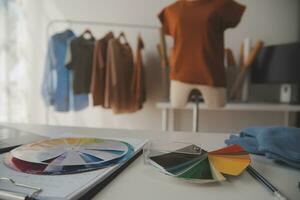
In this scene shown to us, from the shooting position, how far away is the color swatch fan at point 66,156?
0.90 ft

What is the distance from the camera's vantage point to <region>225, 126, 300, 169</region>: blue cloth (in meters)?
0.34

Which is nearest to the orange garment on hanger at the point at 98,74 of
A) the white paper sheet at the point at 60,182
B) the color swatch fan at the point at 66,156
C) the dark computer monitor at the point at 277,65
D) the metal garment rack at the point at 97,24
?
the metal garment rack at the point at 97,24

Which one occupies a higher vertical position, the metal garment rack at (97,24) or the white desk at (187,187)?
the metal garment rack at (97,24)

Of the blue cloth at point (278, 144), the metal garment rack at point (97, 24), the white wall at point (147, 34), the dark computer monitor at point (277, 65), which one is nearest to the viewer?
the blue cloth at point (278, 144)

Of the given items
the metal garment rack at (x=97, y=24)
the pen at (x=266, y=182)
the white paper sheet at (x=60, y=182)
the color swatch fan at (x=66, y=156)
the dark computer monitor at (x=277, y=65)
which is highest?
the metal garment rack at (x=97, y=24)

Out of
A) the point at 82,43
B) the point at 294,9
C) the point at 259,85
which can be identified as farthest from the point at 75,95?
the point at 294,9

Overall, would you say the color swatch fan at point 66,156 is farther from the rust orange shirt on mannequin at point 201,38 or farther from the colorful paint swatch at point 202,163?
the rust orange shirt on mannequin at point 201,38

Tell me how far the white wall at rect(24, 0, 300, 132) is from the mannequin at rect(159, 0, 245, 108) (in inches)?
29.3

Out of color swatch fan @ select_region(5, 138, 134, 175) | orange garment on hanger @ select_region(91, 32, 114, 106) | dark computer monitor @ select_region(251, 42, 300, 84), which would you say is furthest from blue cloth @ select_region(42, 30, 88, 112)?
color swatch fan @ select_region(5, 138, 134, 175)

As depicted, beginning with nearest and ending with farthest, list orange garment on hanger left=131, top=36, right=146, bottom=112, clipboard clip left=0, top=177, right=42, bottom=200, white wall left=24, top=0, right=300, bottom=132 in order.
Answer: clipboard clip left=0, top=177, right=42, bottom=200 < orange garment on hanger left=131, top=36, right=146, bottom=112 < white wall left=24, top=0, right=300, bottom=132

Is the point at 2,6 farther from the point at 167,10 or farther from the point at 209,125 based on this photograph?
the point at 209,125

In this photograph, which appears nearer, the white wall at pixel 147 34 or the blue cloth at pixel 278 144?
the blue cloth at pixel 278 144

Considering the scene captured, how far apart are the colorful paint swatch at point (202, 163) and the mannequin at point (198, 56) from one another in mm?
913

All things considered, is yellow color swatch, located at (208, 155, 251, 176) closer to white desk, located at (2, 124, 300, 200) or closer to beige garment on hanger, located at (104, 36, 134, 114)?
white desk, located at (2, 124, 300, 200)
